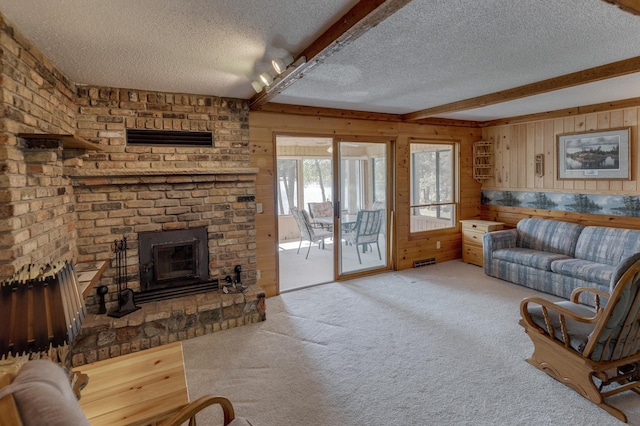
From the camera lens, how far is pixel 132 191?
3.38 metres

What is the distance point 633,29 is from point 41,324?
351cm

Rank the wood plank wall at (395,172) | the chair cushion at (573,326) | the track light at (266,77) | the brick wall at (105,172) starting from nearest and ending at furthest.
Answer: the brick wall at (105,172) → the chair cushion at (573,326) → the track light at (266,77) → the wood plank wall at (395,172)

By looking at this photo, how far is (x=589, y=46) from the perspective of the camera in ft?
8.05

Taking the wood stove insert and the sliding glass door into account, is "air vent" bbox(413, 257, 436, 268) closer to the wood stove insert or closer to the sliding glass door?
the sliding glass door

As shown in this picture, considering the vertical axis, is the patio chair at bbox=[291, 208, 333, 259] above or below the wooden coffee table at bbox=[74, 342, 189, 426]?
above

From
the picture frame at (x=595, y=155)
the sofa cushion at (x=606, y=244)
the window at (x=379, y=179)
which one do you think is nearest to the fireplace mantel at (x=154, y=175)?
the window at (x=379, y=179)

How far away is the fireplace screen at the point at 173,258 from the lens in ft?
11.4

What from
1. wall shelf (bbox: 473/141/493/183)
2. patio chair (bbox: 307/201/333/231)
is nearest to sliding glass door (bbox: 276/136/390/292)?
patio chair (bbox: 307/201/333/231)

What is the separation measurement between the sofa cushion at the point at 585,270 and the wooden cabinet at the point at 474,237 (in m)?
1.27

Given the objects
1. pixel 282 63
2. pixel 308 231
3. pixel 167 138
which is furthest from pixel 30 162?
pixel 308 231

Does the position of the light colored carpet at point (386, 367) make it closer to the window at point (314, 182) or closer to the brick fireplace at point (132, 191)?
the brick fireplace at point (132, 191)

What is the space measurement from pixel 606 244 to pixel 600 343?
2.56 meters

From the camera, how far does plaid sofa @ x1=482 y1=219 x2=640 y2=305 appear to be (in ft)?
12.7

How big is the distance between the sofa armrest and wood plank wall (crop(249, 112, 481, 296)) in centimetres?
86
